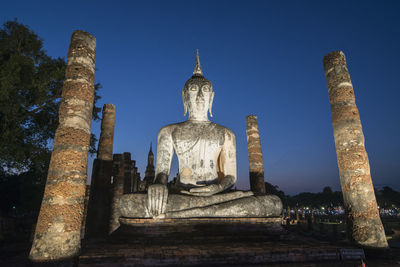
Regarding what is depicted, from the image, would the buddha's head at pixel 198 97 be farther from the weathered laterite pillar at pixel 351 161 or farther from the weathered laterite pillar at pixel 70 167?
the weathered laterite pillar at pixel 351 161

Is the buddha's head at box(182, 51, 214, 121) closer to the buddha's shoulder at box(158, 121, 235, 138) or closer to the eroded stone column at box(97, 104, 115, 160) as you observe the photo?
the buddha's shoulder at box(158, 121, 235, 138)

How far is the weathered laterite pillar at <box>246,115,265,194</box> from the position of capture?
494 inches

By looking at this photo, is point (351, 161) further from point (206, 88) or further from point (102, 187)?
point (102, 187)

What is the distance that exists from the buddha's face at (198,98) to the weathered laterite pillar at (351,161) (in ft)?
9.62

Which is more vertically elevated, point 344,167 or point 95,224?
point 344,167

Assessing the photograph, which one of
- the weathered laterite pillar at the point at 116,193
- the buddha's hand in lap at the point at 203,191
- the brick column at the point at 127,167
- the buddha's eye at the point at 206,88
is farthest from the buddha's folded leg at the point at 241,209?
the brick column at the point at 127,167

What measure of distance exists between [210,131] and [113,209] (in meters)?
6.53

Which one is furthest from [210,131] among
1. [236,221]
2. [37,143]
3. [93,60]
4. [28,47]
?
[28,47]

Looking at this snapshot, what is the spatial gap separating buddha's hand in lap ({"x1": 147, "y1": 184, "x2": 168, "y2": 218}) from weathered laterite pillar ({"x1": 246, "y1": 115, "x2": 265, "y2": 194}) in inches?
342

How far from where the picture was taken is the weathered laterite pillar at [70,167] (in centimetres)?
402

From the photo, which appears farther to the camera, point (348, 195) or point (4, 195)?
point (4, 195)

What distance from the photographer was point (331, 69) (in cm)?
623


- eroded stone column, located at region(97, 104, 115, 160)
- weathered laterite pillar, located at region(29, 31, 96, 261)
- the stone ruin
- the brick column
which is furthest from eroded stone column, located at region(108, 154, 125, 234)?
weathered laterite pillar, located at region(29, 31, 96, 261)

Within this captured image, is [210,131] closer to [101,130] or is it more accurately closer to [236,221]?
[236,221]
